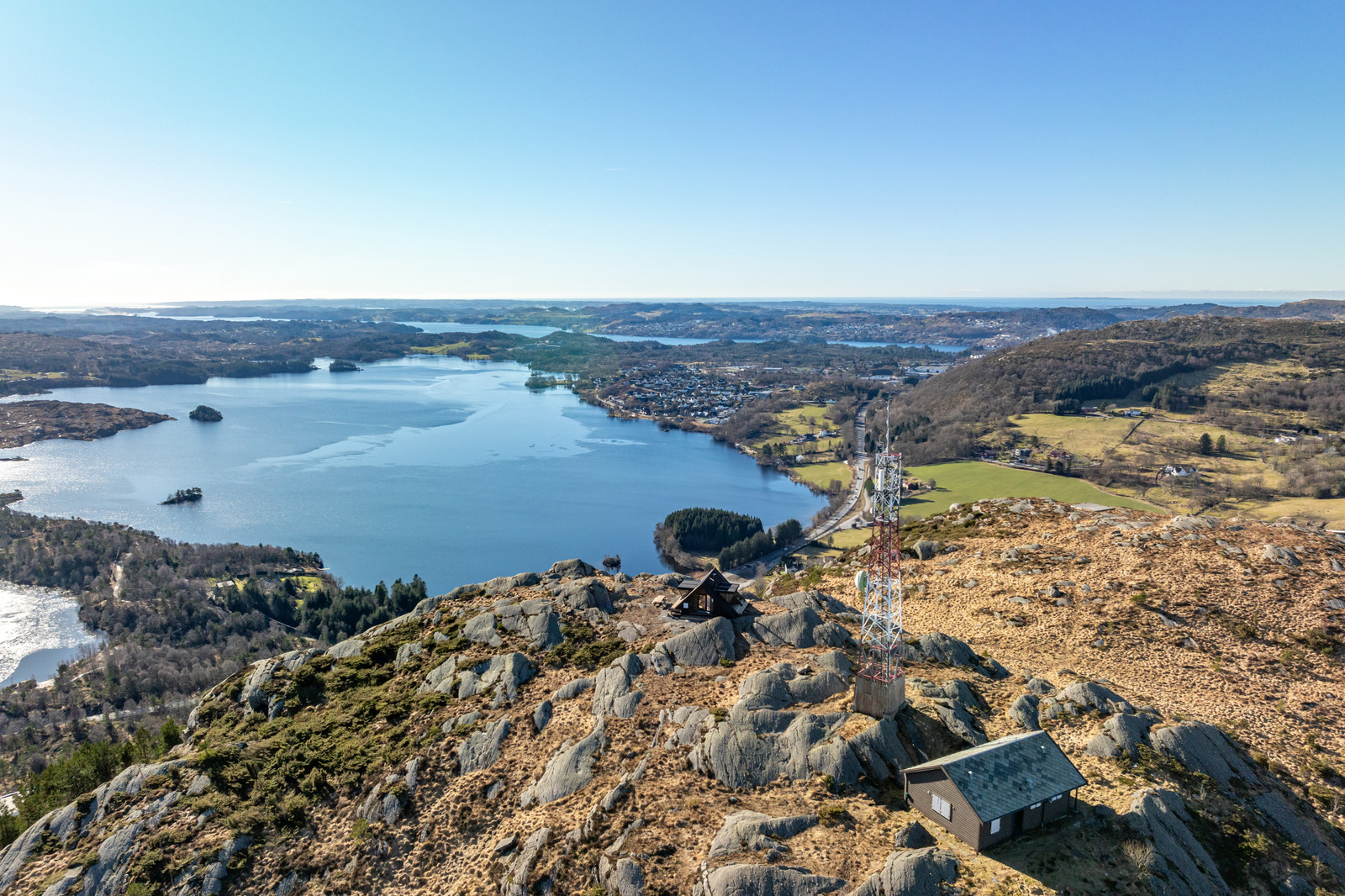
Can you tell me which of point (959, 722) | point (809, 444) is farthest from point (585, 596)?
point (809, 444)

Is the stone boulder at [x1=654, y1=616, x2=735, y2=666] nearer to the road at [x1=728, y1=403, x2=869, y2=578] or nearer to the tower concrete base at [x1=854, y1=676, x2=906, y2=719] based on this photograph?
the tower concrete base at [x1=854, y1=676, x2=906, y2=719]

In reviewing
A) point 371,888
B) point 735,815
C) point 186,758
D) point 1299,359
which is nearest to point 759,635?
point 735,815

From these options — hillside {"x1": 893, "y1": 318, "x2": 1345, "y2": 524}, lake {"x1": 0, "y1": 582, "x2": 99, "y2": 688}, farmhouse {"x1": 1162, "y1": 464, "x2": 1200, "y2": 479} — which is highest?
hillside {"x1": 893, "y1": 318, "x2": 1345, "y2": 524}

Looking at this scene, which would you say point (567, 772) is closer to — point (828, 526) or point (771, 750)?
point (771, 750)

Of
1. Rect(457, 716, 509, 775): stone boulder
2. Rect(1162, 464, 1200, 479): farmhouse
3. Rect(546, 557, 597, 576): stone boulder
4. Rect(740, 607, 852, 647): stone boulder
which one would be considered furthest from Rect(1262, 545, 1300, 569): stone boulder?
Rect(1162, 464, 1200, 479): farmhouse

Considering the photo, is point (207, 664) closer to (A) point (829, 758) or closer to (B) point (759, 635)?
(B) point (759, 635)
